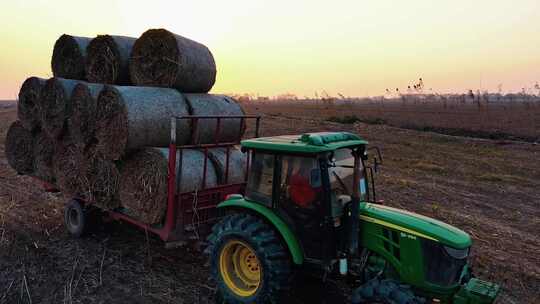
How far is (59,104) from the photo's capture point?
6.43m

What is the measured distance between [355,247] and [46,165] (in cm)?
548

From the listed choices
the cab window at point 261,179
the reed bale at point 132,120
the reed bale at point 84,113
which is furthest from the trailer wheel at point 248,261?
the reed bale at point 84,113

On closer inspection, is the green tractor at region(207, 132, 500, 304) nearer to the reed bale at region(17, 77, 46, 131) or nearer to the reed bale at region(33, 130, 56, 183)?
the reed bale at region(33, 130, 56, 183)

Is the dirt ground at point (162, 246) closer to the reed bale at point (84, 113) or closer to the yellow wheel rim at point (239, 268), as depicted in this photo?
the yellow wheel rim at point (239, 268)

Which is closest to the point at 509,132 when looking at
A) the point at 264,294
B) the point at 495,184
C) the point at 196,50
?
the point at 495,184

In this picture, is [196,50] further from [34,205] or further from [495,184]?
[495,184]

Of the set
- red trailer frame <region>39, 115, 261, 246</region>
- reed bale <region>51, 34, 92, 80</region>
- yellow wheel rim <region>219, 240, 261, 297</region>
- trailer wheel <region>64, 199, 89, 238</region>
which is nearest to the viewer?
yellow wheel rim <region>219, 240, 261, 297</region>

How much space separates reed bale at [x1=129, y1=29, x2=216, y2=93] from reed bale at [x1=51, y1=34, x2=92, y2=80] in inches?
47.7

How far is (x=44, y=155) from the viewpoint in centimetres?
712

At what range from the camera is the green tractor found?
3.91 m

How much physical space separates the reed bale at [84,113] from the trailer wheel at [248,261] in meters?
2.65

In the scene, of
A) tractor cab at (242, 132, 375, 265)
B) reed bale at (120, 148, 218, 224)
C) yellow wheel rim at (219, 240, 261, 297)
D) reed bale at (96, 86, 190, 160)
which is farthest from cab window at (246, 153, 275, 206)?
reed bale at (96, 86, 190, 160)

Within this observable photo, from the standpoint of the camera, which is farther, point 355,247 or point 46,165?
point 46,165

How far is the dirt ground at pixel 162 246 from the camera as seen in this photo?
16.6 feet
